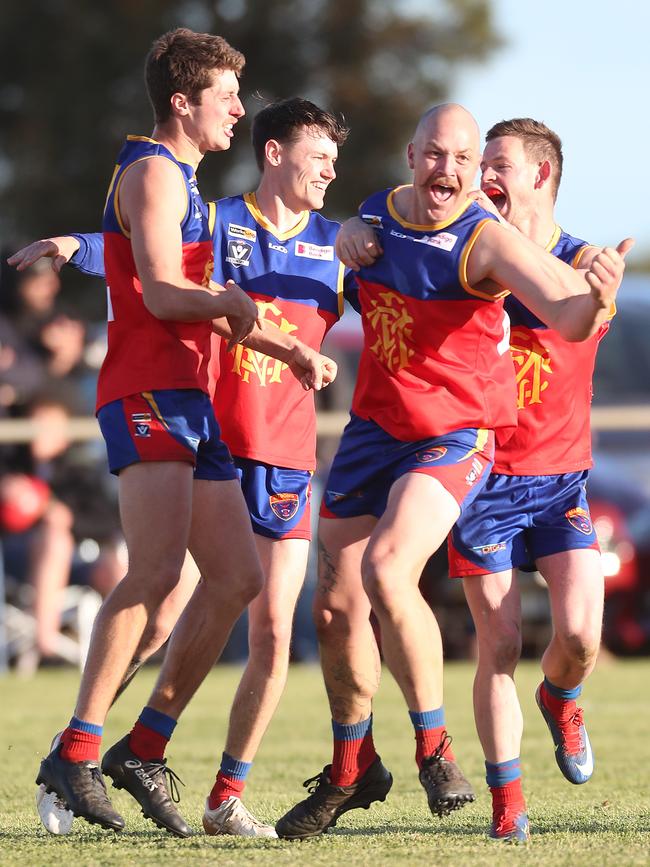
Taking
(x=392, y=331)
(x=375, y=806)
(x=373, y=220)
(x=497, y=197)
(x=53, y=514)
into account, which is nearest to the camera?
(x=392, y=331)

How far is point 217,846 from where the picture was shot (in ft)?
16.7

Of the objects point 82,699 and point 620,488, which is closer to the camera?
point 82,699

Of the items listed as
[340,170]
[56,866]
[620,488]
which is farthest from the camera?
[340,170]

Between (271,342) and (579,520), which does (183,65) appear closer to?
(271,342)

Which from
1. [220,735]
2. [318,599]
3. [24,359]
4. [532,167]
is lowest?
[220,735]

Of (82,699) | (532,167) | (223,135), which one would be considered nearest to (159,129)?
(223,135)

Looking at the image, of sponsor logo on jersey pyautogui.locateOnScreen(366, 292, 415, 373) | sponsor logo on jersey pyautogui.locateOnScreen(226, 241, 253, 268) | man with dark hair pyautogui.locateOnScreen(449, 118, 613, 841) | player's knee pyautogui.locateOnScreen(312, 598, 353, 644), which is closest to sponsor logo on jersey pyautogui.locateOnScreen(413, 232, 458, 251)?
sponsor logo on jersey pyautogui.locateOnScreen(366, 292, 415, 373)

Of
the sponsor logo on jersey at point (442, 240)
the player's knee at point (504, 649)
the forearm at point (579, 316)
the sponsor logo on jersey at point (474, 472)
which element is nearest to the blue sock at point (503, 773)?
the player's knee at point (504, 649)

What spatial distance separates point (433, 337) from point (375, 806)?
6.15 ft

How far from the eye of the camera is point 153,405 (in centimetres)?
523

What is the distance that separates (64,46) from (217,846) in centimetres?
2291

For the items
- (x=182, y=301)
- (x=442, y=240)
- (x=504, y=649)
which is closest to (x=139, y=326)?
(x=182, y=301)

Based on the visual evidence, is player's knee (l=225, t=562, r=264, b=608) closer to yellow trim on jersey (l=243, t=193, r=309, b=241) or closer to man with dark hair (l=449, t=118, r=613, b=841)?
man with dark hair (l=449, t=118, r=613, b=841)

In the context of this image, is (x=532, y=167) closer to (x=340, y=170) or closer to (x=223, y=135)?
(x=223, y=135)
